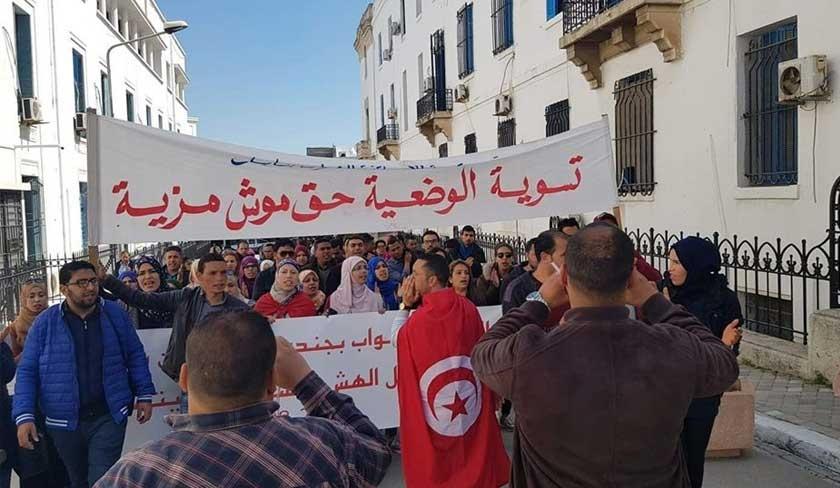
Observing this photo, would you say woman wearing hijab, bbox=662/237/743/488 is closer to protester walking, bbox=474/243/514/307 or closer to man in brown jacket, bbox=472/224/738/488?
man in brown jacket, bbox=472/224/738/488

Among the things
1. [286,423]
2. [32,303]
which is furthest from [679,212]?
[286,423]

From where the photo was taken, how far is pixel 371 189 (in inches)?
202

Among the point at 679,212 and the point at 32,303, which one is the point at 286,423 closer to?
the point at 32,303

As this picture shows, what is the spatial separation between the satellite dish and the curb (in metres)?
3.52

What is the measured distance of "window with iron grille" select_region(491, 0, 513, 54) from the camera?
15.7 metres

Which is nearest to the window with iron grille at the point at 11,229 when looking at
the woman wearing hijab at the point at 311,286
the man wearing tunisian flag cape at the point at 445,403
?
the woman wearing hijab at the point at 311,286

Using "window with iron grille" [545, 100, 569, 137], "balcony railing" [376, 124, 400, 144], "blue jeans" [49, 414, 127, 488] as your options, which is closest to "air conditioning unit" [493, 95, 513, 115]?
"window with iron grille" [545, 100, 569, 137]

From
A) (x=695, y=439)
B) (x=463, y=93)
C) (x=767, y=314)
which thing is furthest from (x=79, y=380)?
(x=463, y=93)

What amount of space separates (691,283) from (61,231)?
16590 millimetres

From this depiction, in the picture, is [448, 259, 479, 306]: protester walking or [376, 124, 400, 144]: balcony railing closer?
[448, 259, 479, 306]: protester walking

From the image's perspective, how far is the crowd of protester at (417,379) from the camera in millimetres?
1658

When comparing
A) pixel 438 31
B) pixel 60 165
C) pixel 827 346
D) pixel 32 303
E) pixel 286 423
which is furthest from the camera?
pixel 438 31

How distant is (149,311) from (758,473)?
175 inches

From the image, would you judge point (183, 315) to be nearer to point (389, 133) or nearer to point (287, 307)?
point (287, 307)
